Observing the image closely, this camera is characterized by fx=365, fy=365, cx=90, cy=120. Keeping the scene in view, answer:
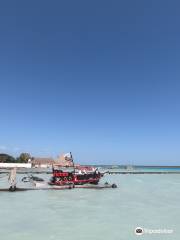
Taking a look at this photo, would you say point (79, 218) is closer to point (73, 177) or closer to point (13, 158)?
point (73, 177)

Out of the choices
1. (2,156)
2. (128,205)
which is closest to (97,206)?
(128,205)

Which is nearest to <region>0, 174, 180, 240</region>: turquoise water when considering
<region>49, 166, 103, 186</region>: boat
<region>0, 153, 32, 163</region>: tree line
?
<region>49, 166, 103, 186</region>: boat

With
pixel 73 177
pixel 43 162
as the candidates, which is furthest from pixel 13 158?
pixel 73 177

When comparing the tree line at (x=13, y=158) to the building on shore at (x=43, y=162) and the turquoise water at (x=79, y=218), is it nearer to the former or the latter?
the building on shore at (x=43, y=162)

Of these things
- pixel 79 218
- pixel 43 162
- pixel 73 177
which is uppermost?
pixel 43 162

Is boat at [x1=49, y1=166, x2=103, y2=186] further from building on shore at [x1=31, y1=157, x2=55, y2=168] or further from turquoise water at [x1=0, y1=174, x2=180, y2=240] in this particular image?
building on shore at [x1=31, y1=157, x2=55, y2=168]

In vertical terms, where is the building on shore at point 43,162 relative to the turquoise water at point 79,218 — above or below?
above

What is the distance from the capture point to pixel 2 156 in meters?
159

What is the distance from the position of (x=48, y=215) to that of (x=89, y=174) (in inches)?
1238

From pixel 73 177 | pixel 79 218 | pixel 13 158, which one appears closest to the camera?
pixel 79 218

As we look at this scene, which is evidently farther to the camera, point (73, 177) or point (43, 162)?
point (43, 162)

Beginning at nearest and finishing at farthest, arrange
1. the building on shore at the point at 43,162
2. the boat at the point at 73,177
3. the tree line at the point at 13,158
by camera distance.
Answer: the boat at the point at 73,177 < the tree line at the point at 13,158 < the building on shore at the point at 43,162

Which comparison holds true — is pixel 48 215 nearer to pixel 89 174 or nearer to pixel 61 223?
pixel 61 223

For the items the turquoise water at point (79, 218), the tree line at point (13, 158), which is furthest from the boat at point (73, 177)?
the tree line at point (13, 158)
